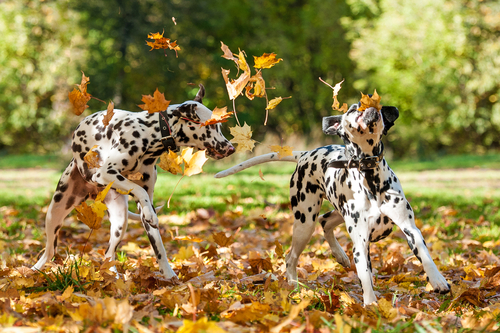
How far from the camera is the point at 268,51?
989 inches

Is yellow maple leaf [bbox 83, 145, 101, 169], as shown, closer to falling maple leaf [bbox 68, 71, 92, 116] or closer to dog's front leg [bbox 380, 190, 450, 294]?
falling maple leaf [bbox 68, 71, 92, 116]

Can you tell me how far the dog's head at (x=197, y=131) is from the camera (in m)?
3.39

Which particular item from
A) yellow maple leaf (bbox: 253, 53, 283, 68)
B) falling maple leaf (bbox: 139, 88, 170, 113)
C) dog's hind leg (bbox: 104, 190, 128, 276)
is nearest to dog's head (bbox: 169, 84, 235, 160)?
falling maple leaf (bbox: 139, 88, 170, 113)

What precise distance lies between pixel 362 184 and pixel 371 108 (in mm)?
459

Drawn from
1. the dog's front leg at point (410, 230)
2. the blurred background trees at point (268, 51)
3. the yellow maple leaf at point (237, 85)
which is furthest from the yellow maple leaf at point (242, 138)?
the blurred background trees at point (268, 51)

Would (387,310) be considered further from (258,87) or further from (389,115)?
(258,87)

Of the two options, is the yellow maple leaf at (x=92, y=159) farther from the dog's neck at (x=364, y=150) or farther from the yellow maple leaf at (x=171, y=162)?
the dog's neck at (x=364, y=150)

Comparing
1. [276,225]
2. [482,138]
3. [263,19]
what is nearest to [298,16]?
[263,19]

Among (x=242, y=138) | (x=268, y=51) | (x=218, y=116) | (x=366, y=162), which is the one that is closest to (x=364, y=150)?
(x=366, y=162)

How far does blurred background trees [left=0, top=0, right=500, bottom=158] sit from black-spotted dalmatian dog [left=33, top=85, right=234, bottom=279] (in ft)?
48.3

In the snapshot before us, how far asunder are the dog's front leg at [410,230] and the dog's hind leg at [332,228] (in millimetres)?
780

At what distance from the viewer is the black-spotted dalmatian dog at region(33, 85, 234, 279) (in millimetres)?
3359

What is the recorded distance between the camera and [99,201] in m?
3.07

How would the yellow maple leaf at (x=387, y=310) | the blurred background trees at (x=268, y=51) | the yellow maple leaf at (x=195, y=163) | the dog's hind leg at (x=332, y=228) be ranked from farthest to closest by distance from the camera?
the blurred background trees at (x=268, y=51) < the dog's hind leg at (x=332, y=228) < the yellow maple leaf at (x=195, y=163) < the yellow maple leaf at (x=387, y=310)
